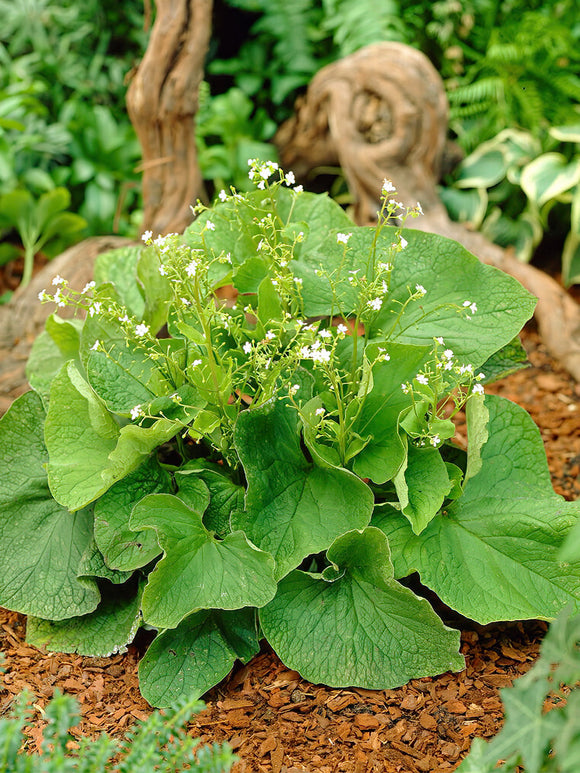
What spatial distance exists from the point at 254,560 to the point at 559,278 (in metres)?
3.11

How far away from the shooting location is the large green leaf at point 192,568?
175 cm

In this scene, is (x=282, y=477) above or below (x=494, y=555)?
above

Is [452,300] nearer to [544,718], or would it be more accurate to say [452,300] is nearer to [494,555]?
[494,555]

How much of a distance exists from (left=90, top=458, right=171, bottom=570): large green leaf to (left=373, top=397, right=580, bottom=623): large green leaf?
623mm

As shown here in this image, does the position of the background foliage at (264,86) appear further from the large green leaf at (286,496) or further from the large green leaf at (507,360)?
the large green leaf at (286,496)

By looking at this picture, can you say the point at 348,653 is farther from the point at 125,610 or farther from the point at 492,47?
the point at 492,47

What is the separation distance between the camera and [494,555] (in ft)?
6.34

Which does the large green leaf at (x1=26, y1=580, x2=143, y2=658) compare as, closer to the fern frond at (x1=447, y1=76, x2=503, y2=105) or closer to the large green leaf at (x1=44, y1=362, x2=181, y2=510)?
the large green leaf at (x1=44, y1=362, x2=181, y2=510)

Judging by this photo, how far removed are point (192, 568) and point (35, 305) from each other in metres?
2.33

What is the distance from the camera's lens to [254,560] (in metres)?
1.81

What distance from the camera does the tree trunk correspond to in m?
3.34

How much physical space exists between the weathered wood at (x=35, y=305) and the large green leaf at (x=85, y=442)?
4.30 ft

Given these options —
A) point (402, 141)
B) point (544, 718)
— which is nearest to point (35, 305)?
point (402, 141)

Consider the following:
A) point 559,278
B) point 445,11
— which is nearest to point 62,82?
point 445,11
